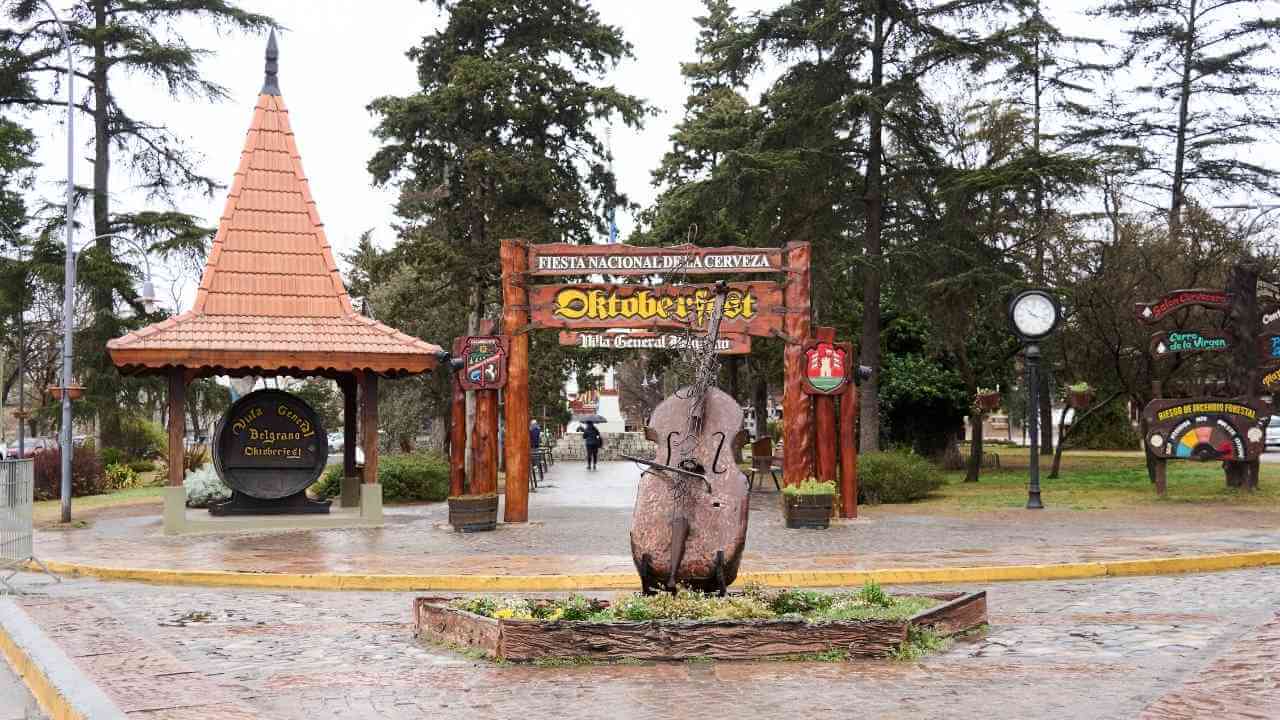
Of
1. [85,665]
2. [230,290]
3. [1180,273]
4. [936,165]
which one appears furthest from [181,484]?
[1180,273]

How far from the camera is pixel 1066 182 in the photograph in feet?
93.6

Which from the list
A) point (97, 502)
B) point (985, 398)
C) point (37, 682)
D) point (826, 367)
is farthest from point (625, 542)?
point (985, 398)

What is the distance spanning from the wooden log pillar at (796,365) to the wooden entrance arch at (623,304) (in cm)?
2

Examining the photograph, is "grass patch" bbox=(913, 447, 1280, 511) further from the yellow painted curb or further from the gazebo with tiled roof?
the yellow painted curb

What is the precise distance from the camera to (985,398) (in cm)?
3803

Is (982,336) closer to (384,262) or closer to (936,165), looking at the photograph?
(936,165)

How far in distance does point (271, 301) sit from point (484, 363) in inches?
165

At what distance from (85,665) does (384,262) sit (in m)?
26.7

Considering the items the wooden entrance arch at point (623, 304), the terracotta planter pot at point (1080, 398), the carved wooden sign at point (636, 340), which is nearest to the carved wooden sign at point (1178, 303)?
the wooden entrance arch at point (623, 304)

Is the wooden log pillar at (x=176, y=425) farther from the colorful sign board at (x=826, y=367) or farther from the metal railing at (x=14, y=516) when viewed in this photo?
the colorful sign board at (x=826, y=367)

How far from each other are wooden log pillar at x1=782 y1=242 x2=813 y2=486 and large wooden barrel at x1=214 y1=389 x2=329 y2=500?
26.4 ft

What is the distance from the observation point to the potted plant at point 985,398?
35.2 metres

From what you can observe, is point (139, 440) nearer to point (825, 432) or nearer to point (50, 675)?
point (825, 432)

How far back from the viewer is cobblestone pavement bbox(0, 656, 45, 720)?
8.06m
